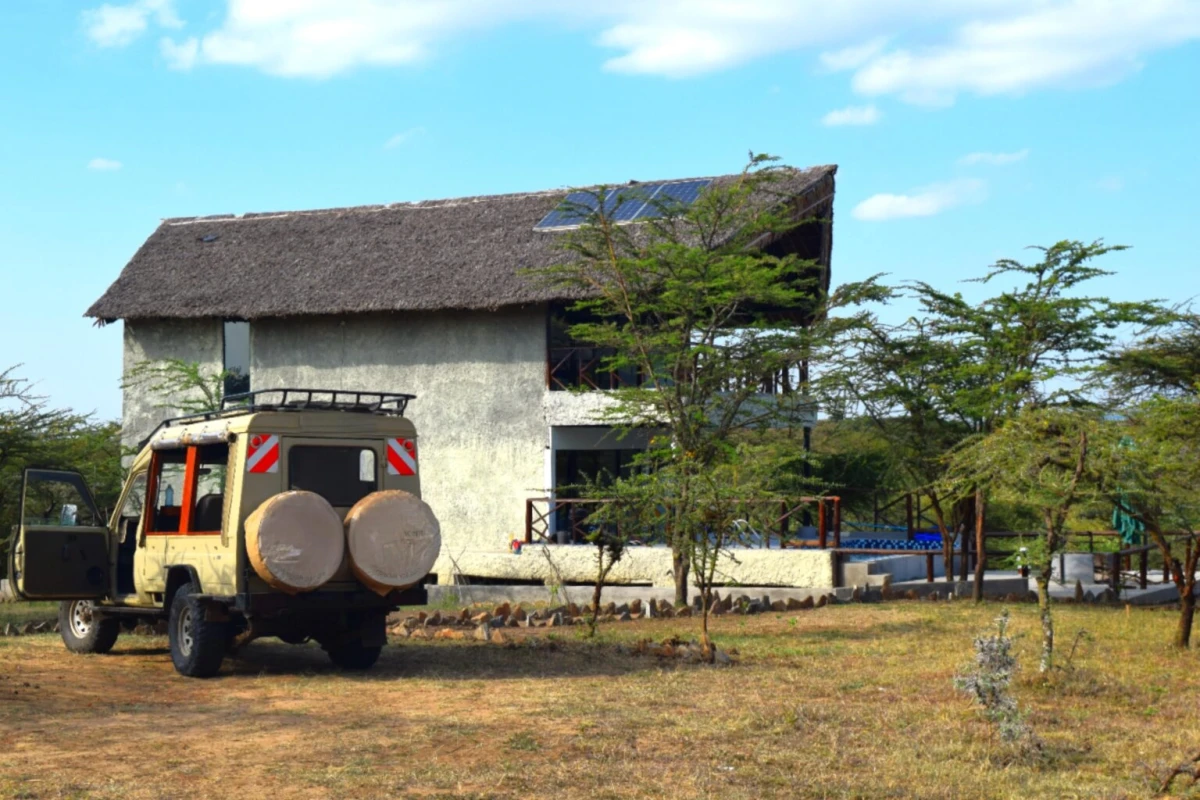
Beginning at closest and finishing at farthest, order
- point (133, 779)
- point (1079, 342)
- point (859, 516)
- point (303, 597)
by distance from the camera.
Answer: point (133, 779) < point (303, 597) < point (1079, 342) < point (859, 516)

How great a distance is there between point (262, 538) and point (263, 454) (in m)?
0.82

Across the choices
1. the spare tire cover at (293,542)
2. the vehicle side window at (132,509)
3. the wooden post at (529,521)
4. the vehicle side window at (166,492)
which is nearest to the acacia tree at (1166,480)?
the spare tire cover at (293,542)

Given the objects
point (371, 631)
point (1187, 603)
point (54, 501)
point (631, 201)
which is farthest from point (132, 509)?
point (631, 201)

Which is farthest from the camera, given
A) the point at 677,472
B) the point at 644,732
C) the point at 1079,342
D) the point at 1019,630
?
the point at 1079,342

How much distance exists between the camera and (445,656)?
1321cm

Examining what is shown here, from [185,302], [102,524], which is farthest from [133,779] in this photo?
[185,302]

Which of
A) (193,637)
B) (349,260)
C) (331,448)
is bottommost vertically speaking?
(193,637)

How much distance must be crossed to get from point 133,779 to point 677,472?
964cm

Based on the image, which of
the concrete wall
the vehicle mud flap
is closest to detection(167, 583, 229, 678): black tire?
the vehicle mud flap

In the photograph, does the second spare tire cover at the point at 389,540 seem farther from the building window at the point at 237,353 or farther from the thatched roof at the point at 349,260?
the building window at the point at 237,353

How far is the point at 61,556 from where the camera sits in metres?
13.0

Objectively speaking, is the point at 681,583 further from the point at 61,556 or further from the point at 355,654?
the point at 61,556

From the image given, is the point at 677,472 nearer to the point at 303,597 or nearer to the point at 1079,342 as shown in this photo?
the point at 303,597

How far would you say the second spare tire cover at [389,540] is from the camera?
451 inches
